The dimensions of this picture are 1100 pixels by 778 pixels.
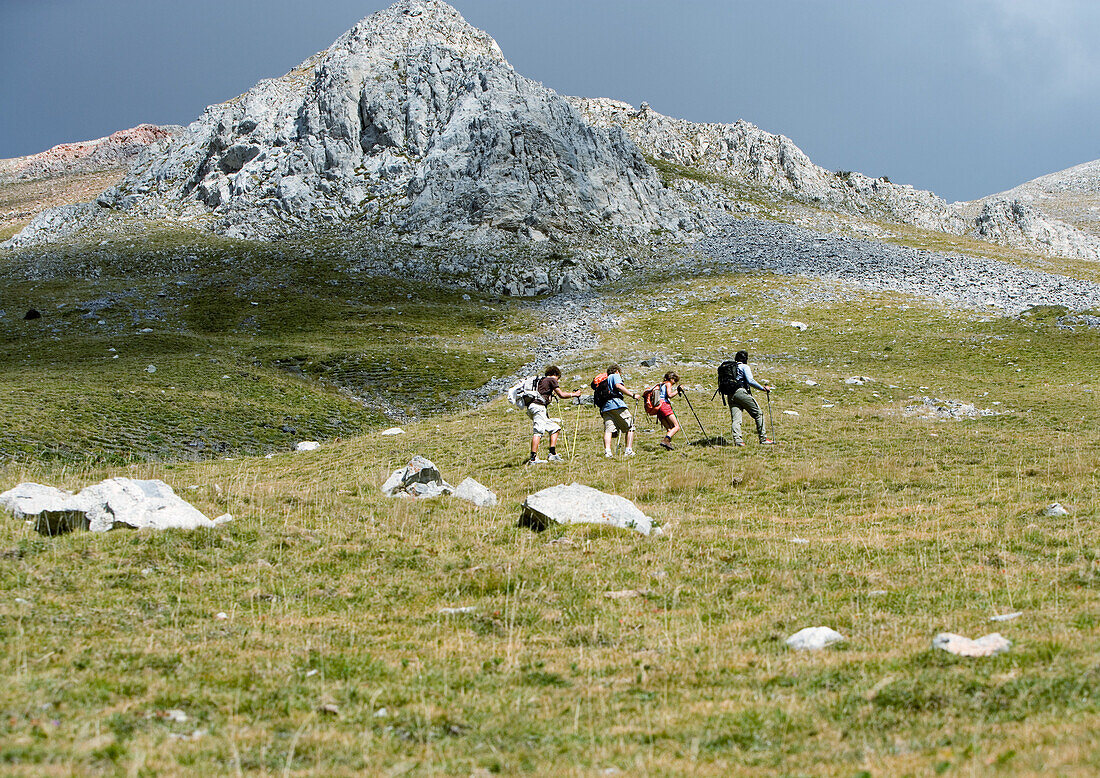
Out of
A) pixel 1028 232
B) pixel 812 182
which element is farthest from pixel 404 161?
pixel 1028 232

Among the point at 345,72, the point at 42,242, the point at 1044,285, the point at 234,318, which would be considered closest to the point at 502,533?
the point at 234,318

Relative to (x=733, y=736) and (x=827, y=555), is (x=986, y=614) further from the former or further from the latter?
(x=733, y=736)

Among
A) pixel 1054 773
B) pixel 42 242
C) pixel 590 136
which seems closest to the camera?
pixel 1054 773

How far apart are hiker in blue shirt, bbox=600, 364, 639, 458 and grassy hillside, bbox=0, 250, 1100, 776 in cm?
105

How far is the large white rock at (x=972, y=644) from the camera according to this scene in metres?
7.55

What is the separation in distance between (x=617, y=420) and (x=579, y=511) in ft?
29.2

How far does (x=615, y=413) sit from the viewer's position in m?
22.8

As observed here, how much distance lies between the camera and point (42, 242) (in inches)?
3474

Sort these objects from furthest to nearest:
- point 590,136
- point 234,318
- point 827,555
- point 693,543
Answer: point 590,136 < point 234,318 < point 693,543 < point 827,555

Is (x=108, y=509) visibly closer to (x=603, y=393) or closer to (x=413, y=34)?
(x=603, y=393)

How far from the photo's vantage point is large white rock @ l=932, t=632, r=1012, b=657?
7.55 m

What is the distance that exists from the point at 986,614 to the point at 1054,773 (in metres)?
4.76

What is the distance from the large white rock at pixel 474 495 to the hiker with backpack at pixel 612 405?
6.30 m

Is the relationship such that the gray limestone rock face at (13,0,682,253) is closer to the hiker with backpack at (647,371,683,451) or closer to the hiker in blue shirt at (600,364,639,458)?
the hiker with backpack at (647,371,683,451)
